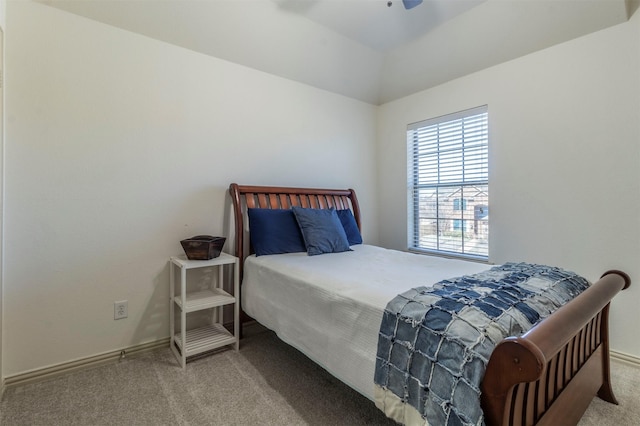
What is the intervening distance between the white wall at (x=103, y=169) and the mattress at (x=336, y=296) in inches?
30.0

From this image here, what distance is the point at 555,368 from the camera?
4.12 feet

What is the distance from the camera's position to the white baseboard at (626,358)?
2071 millimetres

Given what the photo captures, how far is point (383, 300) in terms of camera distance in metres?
1.32

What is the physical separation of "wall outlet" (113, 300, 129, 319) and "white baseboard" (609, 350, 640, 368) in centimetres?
355

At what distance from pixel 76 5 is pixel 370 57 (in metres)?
2.53

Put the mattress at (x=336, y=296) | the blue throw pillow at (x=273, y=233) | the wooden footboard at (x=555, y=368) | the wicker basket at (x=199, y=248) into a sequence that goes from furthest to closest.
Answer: the blue throw pillow at (x=273, y=233) < the wicker basket at (x=199, y=248) < the mattress at (x=336, y=296) < the wooden footboard at (x=555, y=368)

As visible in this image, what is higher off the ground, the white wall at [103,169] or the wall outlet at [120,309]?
the white wall at [103,169]

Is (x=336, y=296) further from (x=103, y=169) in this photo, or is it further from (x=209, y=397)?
(x=103, y=169)

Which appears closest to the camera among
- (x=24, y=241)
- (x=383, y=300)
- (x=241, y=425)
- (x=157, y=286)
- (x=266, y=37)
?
(x=383, y=300)

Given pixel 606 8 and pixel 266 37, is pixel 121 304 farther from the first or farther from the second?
pixel 606 8

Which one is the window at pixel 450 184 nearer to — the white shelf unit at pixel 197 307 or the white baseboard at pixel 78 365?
the white shelf unit at pixel 197 307

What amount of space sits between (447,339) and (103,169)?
2342mm

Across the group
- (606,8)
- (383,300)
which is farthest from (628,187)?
(383,300)

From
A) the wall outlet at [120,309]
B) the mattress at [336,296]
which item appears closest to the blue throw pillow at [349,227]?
the mattress at [336,296]
